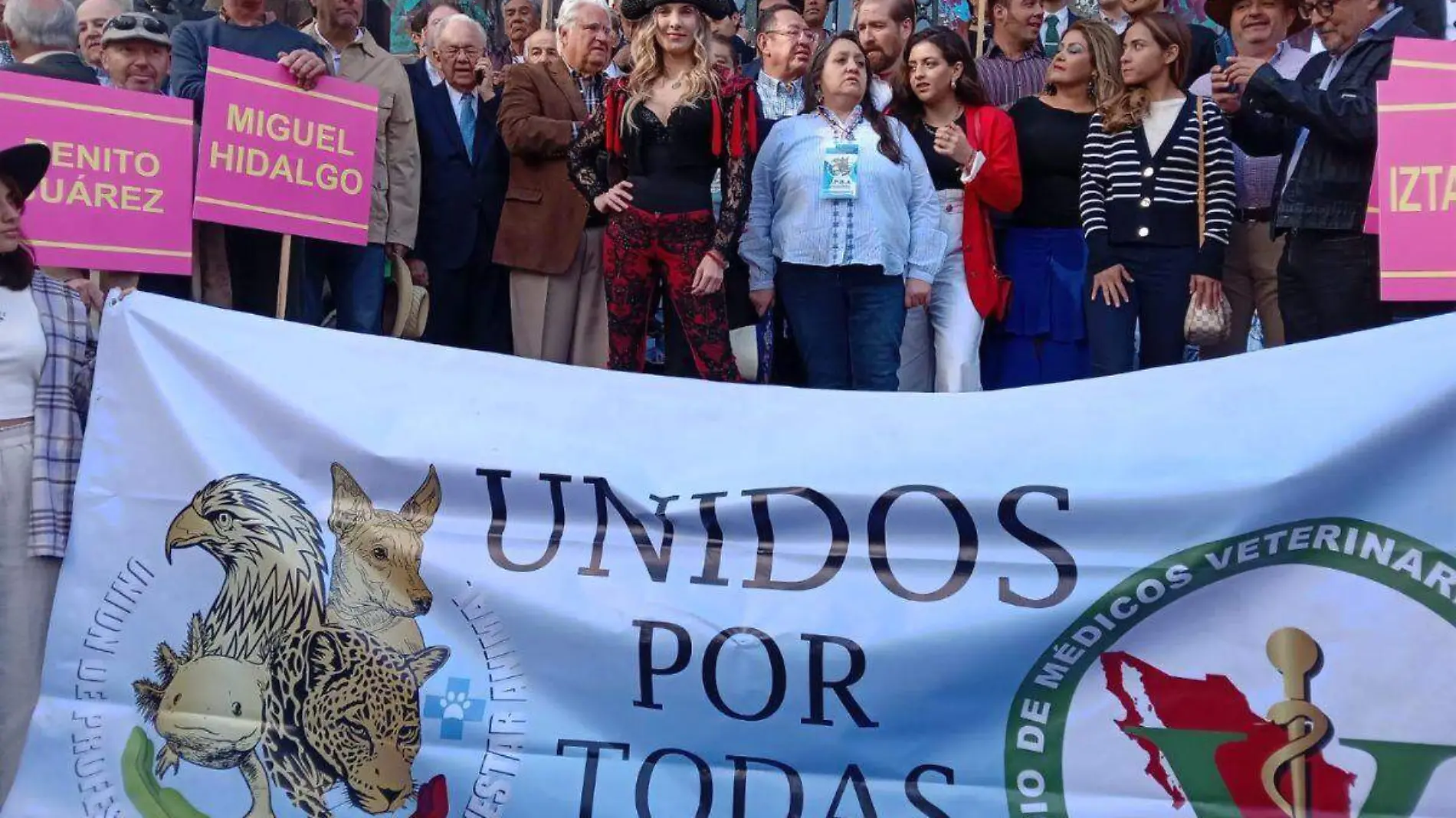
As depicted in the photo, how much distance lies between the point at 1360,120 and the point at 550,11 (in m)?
5.13

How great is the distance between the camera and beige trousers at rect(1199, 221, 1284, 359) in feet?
22.4

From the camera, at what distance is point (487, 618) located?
4.29 m

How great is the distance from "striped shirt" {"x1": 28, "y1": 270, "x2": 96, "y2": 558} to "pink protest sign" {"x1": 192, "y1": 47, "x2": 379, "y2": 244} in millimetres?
1562

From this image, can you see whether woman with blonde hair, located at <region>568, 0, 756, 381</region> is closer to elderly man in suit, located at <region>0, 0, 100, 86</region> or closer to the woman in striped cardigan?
the woman in striped cardigan

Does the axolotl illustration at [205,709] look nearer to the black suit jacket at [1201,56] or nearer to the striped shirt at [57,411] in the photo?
the striped shirt at [57,411]

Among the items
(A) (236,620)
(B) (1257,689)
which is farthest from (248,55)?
(B) (1257,689)

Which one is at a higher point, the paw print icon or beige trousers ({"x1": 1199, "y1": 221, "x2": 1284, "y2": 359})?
beige trousers ({"x1": 1199, "y1": 221, "x2": 1284, "y2": 359})

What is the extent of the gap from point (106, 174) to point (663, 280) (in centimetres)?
207

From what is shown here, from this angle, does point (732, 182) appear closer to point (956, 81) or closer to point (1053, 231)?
point (956, 81)

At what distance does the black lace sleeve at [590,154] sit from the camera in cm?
657

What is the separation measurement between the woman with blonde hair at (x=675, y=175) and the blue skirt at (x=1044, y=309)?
3.95ft

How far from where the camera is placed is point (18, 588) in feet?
15.2

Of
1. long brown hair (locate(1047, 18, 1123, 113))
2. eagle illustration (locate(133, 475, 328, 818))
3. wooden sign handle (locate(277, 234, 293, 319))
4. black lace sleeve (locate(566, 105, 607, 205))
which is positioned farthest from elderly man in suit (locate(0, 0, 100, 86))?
long brown hair (locate(1047, 18, 1123, 113))

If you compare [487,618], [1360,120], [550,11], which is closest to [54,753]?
[487,618]
